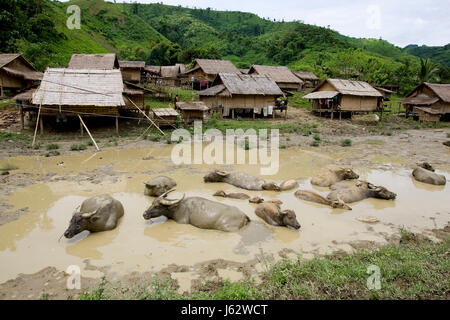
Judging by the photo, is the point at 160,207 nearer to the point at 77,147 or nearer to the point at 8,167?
the point at 8,167

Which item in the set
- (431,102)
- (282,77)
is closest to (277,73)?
(282,77)

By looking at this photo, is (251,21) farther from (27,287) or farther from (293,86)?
(27,287)

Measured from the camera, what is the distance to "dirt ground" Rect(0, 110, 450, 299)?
421 cm

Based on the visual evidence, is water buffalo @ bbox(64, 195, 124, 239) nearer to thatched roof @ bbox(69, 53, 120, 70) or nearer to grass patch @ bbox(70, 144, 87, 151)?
grass patch @ bbox(70, 144, 87, 151)

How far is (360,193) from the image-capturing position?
25.4 feet

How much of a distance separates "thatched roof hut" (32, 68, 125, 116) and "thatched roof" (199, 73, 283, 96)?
8.27 m

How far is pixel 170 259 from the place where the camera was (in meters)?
4.95

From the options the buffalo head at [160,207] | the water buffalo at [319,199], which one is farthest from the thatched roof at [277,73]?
the buffalo head at [160,207]

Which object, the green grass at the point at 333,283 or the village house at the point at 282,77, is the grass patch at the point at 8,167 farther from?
the village house at the point at 282,77

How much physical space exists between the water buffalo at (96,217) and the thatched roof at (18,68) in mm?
19416

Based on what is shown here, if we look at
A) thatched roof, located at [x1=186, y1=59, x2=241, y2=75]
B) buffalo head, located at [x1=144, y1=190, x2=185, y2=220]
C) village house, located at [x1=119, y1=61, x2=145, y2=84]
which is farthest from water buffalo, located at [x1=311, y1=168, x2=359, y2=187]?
thatched roof, located at [x1=186, y1=59, x2=241, y2=75]

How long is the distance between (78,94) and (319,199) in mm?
13034
